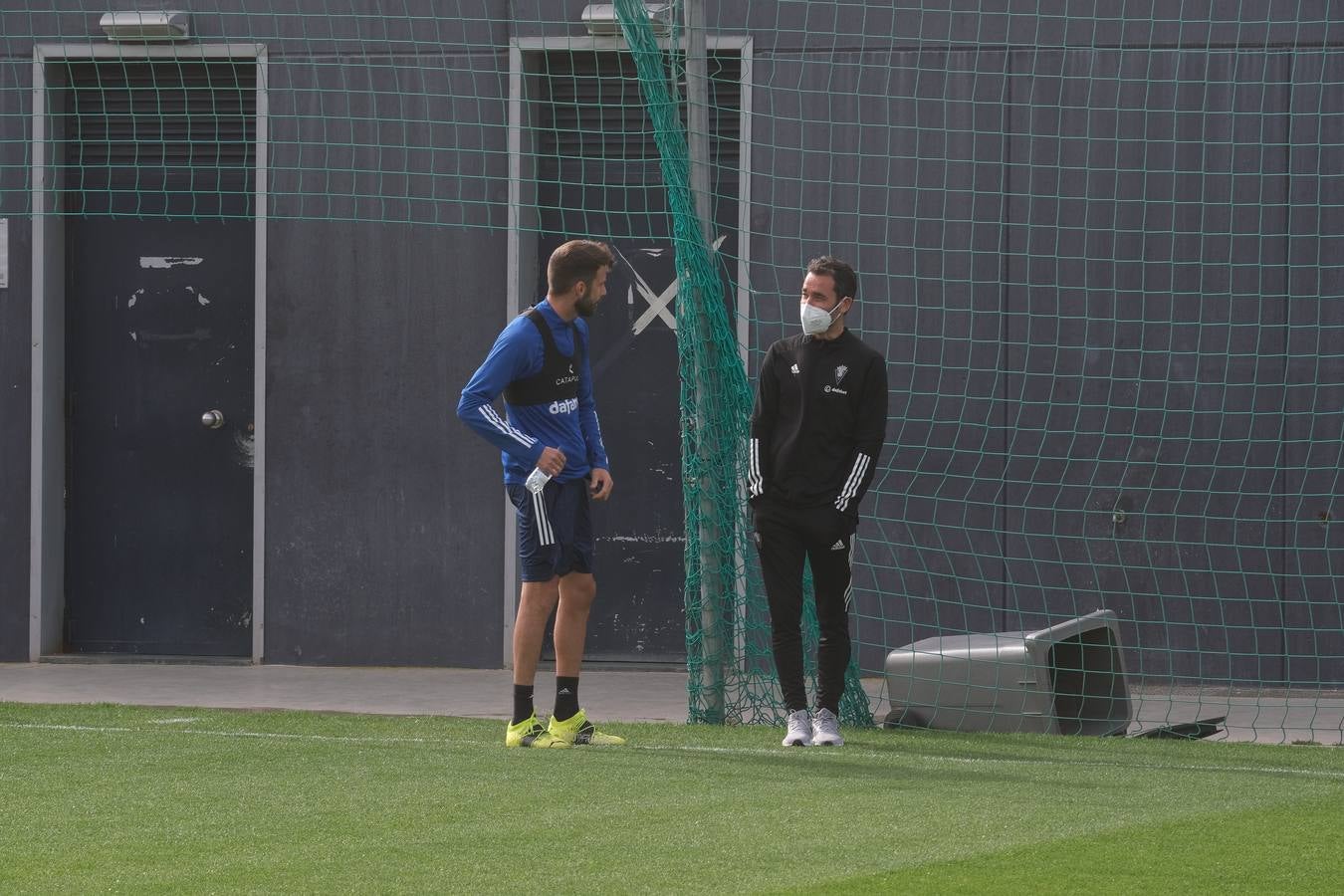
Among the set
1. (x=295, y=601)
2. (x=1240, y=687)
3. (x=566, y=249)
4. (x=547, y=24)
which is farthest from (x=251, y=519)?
(x=1240, y=687)

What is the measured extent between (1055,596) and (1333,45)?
3.05 metres

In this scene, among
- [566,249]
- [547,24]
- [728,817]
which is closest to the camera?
[728,817]

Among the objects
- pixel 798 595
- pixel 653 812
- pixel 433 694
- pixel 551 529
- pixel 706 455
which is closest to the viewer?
pixel 653 812

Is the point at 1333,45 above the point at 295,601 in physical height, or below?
above

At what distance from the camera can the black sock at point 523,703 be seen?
697cm

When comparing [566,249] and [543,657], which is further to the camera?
[543,657]

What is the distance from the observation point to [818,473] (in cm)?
702

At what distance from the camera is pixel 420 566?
1009cm

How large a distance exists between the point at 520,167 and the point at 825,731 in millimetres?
4052

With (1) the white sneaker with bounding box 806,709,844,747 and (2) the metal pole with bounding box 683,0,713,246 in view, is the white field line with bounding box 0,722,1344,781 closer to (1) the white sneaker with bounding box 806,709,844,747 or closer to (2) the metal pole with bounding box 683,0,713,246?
(1) the white sneaker with bounding box 806,709,844,747

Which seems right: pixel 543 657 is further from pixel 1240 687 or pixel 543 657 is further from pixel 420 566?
pixel 1240 687

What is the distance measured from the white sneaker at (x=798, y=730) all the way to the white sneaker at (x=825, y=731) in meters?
0.03

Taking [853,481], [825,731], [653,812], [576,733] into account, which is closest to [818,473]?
[853,481]

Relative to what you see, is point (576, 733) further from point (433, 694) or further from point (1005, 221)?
point (1005, 221)
